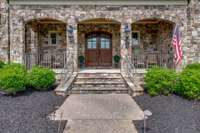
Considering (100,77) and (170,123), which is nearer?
(170,123)

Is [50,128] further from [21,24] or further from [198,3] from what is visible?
[198,3]

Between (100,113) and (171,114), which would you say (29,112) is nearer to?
(100,113)

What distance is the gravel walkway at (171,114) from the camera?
6824 millimetres

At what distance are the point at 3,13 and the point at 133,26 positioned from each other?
7380mm

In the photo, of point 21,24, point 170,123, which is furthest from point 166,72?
point 21,24

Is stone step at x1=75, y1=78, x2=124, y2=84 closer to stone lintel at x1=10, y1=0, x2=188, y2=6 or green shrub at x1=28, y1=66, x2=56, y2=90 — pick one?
green shrub at x1=28, y1=66, x2=56, y2=90

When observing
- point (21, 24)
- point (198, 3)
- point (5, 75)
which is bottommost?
point (5, 75)

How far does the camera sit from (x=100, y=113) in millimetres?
8445

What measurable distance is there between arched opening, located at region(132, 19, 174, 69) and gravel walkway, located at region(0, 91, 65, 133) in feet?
22.8

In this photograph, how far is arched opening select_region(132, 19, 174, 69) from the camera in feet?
52.1

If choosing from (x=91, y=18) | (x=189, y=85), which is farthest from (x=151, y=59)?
(x=189, y=85)

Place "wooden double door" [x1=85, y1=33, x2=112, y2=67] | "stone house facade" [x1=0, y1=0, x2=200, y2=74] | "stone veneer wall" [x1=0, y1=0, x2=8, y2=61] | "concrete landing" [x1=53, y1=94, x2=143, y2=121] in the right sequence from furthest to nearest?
1. "wooden double door" [x1=85, y1=33, x2=112, y2=67]
2. "stone veneer wall" [x1=0, y1=0, x2=8, y2=61]
3. "stone house facade" [x1=0, y1=0, x2=200, y2=74]
4. "concrete landing" [x1=53, y1=94, x2=143, y2=121]

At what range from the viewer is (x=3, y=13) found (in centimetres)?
1398

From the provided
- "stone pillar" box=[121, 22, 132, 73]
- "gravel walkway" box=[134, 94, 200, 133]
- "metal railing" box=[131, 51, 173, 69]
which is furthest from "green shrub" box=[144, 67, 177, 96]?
"metal railing" box=[131, 51, 173, 69]
